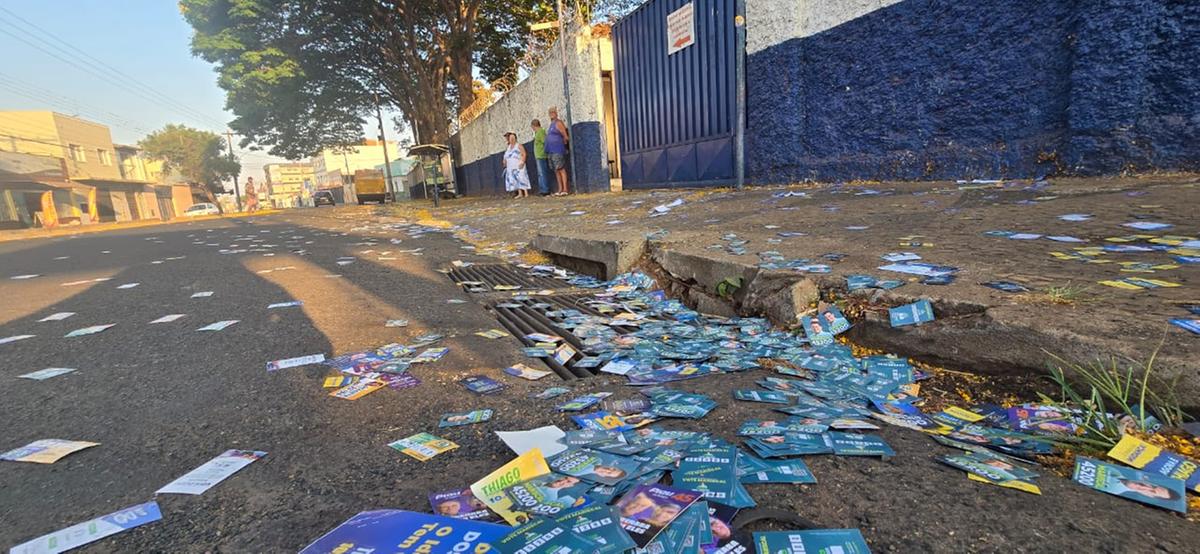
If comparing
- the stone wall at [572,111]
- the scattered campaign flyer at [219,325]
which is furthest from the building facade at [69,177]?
the scattered campaign flyer at [219,325]

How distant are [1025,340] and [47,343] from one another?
4.11m

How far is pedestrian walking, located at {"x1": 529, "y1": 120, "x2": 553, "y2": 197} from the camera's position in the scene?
35.7 feet

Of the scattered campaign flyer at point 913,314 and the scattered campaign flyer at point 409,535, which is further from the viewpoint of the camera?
the scattered campaign flyer at point 913,314

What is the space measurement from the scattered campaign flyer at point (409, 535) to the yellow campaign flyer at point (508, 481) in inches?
2.2

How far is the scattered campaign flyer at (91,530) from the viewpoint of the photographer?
3.45ft

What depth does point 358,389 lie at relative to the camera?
1844 millimetres

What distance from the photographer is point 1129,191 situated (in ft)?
10.6

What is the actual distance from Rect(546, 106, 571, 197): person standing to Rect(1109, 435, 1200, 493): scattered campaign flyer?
9688mm

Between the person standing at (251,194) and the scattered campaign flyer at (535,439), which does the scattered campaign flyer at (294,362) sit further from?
the person standing at (251,194)

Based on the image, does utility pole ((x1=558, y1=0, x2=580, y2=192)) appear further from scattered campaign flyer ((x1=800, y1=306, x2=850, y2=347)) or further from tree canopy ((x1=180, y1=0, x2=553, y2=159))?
scattered campaign flyer ((x1=800, y1=306, x2=850, y2=347))

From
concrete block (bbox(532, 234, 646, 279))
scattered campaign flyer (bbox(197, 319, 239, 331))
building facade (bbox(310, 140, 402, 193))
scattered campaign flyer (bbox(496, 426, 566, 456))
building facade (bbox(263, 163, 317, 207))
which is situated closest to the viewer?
scattered campaign flyer (bbox(496, 426, 566, 456))

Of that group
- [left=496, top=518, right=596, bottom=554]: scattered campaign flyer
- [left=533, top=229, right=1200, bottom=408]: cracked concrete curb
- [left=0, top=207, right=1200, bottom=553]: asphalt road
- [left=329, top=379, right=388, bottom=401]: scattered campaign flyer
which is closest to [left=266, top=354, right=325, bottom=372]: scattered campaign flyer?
[left=0, top=207, right=1200, bottom=553]: asphalt road

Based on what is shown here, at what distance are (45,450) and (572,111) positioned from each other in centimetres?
977

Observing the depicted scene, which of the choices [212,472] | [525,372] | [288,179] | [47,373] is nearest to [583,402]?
[525,372]
